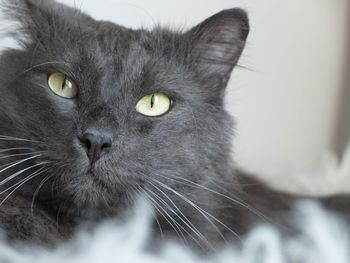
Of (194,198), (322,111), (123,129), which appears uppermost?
(123,129)

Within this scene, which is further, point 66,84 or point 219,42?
point 219,42

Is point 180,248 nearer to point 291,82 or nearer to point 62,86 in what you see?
point 62,86

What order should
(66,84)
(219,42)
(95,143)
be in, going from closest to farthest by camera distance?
(95,143)
(66,84)
(219,42)

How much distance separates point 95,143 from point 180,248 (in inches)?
7.9

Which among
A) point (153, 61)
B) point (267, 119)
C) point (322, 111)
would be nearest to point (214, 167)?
point (153, 61)

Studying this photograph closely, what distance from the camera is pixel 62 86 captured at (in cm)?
98

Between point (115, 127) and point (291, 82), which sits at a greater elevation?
point (115, 127)

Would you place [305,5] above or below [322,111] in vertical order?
above

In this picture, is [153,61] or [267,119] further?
[267,119]

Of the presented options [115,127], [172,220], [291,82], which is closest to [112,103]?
[115,127]

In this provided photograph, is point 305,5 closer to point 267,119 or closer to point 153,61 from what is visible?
point 267,119

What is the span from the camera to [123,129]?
912 millimetres

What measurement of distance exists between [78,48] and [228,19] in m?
0.29

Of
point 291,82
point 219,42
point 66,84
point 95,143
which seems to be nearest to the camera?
point 95,143
